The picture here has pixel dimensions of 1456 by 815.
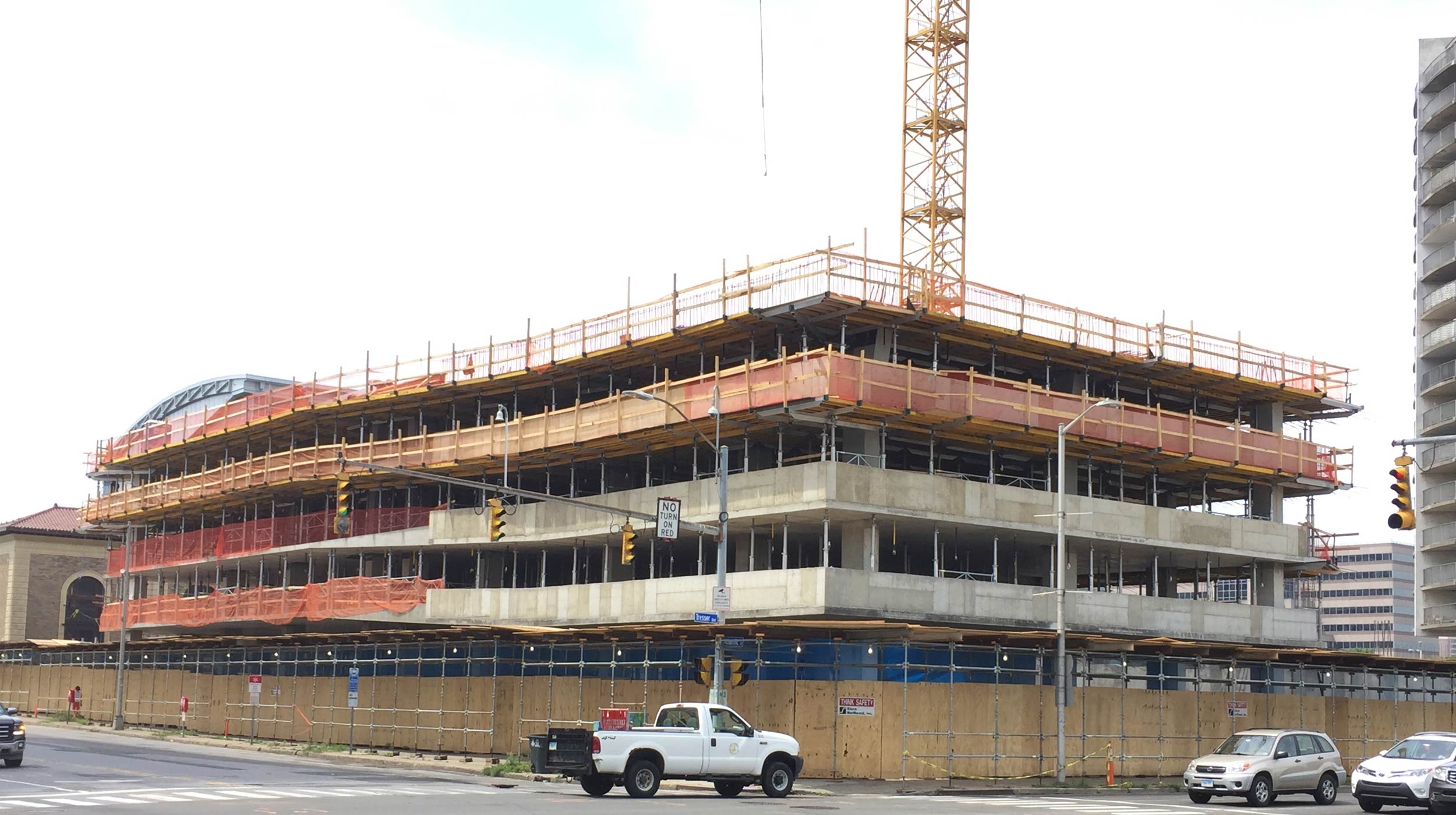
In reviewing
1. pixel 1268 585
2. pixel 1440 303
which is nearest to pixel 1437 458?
pixel 1440 303

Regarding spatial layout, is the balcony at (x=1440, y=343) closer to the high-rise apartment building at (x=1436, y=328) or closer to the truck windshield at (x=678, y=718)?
the high-rise apartment building at (x=1436, y=328)

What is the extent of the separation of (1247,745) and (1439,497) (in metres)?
69.7

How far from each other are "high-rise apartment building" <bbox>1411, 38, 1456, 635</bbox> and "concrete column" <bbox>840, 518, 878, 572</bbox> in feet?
Result: 189

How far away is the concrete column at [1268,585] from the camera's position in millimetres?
62156

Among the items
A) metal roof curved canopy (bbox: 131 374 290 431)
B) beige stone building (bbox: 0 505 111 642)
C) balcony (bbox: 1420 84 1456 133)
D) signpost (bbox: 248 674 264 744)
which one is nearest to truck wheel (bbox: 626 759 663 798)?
signpost (bbox: 248 674 264 744)

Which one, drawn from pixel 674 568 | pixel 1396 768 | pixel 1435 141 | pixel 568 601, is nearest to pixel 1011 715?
pixel 1396 768

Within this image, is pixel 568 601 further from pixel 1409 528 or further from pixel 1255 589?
pixel 1409 528

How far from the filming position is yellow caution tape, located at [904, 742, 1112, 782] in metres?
41.4

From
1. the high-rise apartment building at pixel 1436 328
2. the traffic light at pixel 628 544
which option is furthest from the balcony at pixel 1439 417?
the traffic light at pixel 628 544

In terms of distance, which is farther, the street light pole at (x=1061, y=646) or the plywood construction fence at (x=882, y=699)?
the plywood construction fence at (x=882, y=699)

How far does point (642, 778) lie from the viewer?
3341 cm

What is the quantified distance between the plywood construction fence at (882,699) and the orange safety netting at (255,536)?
25.5ft

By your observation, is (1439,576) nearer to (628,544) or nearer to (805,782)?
(805,782)

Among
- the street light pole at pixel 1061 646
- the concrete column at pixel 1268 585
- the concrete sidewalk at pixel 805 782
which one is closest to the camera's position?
the concrete sidewalk at pixel 805 782
